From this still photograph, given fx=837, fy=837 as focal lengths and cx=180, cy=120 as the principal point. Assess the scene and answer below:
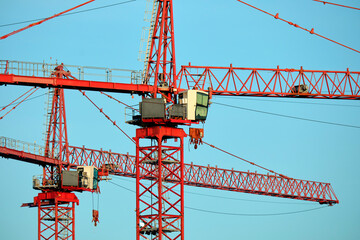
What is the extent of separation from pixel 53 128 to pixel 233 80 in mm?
37834

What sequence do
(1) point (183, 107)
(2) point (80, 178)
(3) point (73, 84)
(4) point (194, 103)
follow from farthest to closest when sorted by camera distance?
(2) point (80, 178) → (4) point (194, 103) → (1) point (183, 107) → (3) point (73, 84)

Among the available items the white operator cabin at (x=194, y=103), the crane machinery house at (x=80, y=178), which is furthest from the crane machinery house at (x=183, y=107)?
the crane machinery house at (x=80, y=178)

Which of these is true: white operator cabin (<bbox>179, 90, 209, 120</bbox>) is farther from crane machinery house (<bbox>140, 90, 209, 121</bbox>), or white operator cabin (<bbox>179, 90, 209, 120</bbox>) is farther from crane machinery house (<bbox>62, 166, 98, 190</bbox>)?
crane machinery house (<bbox>62, 166, 98, 190</bbox>)

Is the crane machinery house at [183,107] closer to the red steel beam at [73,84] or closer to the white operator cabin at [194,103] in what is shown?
the white operator cabin at [194,103]

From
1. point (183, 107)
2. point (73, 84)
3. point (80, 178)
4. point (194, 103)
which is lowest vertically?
point (80, 178)

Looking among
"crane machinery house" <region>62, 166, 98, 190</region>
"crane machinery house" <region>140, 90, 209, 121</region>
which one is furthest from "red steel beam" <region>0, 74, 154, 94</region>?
"crane machinery house" <region>62, 166, 98, 190</region>

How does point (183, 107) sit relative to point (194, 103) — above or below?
below

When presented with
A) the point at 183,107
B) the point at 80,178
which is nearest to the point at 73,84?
the point at 183,107

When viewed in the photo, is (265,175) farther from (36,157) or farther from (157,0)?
(157,0)

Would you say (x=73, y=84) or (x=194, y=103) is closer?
(x=73, y=84)

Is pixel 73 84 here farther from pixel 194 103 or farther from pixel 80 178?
pixel 80 178

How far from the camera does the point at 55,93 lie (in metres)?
134

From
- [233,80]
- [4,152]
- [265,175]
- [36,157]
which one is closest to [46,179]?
[36,157]

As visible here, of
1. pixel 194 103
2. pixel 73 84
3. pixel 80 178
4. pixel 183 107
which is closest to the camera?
pixel 73 84
